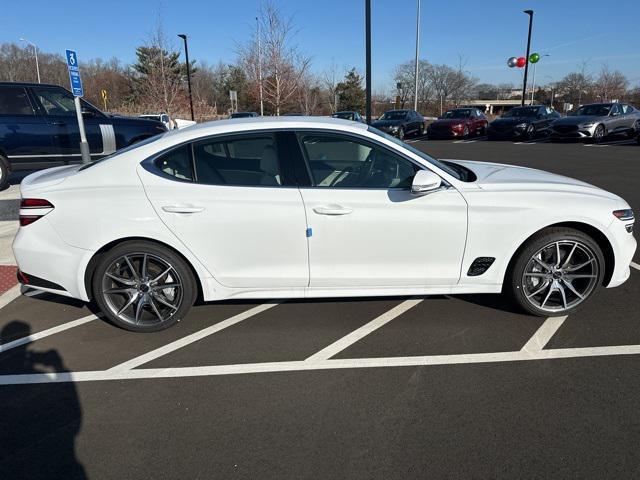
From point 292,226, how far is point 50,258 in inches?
74.3

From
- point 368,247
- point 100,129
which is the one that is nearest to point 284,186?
point 368,247

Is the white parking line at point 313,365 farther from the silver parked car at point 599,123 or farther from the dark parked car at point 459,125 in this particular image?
the dark parked car at point 459,125

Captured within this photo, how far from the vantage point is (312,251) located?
349cm

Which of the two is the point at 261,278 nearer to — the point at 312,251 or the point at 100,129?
the point at 312,251

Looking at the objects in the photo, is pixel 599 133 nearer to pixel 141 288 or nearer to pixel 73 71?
pixel 73 71

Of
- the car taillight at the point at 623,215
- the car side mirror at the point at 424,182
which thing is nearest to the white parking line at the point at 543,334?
the car taillight at the point at 623,215

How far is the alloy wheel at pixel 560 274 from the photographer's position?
364 centimetres

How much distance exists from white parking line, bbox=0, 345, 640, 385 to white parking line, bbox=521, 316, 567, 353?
2.7 inches

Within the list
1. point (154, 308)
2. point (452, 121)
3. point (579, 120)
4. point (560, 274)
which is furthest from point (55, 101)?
point (579, 120)

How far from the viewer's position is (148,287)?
3586 millimetres

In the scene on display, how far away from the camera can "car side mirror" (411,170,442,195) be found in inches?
130

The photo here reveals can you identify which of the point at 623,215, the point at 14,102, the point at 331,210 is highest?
the point at 14,102

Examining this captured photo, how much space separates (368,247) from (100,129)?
786 cm

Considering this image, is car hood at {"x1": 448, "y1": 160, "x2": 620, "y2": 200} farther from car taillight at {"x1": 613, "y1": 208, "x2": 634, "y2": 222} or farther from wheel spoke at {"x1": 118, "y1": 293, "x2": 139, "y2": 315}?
wheel spoke at {"x1": 118, "y1": 293, "x2": 139, "y2": 315}
